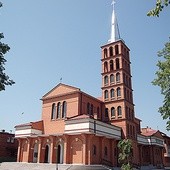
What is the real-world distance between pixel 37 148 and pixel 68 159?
7.86 m

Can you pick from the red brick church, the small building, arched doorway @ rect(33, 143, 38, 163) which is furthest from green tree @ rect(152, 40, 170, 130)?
the small building

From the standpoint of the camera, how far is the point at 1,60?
1165 cm

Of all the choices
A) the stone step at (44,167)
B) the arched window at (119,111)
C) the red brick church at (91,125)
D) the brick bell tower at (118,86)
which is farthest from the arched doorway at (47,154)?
the arched window at (119,111)

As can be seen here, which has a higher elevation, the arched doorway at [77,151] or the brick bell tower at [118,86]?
the brick bell tower at [118,86]

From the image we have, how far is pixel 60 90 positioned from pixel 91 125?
1051 cm

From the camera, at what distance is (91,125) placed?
31438 mm

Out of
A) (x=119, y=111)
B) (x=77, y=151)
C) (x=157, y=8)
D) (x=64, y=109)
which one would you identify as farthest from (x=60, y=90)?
(x=157, y=8)

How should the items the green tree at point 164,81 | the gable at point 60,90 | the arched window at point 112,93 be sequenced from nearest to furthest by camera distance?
the green tree at point 164,81 → the gable at point 60,90 → the arched window at point 112,93

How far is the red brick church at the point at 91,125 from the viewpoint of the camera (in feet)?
105

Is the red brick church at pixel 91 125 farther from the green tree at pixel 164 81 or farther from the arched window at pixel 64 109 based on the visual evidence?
the green tree at pixel 164 81

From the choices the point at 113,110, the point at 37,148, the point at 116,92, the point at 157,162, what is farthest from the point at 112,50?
the point at 157,162

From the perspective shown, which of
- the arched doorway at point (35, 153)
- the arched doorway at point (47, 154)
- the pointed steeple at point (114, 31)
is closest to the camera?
the arched doorway at point (47, 154)

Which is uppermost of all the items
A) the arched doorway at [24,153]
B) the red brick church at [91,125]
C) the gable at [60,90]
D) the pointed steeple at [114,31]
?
the pointed steeple at [114,31]

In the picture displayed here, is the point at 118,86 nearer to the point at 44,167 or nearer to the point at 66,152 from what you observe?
the point at 66,152
